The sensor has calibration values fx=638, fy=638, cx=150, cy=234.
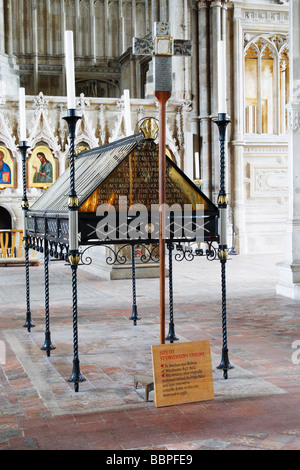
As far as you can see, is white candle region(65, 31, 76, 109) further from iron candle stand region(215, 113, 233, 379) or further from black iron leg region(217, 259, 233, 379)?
black iron leg region(217, 259, 233, 379)

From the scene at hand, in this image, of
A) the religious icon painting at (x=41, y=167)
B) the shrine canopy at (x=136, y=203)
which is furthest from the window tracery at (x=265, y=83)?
the shrine canopy at (x=136, y=203)

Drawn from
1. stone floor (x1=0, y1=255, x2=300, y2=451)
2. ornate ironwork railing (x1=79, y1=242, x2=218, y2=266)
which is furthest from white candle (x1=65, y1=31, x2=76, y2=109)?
stone floor (x1=0, y1=255, x2=300, y2=451)

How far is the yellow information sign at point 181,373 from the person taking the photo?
4512 millimetres

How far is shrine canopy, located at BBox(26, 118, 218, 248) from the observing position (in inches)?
205

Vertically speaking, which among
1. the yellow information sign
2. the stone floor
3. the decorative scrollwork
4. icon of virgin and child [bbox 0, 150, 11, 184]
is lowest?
the stone floor

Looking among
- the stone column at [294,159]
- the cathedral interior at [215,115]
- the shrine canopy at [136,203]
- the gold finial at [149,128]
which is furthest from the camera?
the cathedral interior at [215,115]

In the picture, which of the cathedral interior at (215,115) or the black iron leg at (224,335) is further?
the cathedral interior at (215,115)

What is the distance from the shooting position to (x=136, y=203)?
17.7 feet

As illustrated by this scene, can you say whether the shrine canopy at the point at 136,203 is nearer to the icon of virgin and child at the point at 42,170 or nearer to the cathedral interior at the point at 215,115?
the icon of virgin and child at the point at 42,170

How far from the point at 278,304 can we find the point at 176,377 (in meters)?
4.78

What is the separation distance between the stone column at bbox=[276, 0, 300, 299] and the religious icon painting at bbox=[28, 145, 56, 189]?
30.0 feet

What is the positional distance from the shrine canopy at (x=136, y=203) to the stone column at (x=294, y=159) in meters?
4.73

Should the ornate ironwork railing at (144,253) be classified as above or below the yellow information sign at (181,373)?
above
